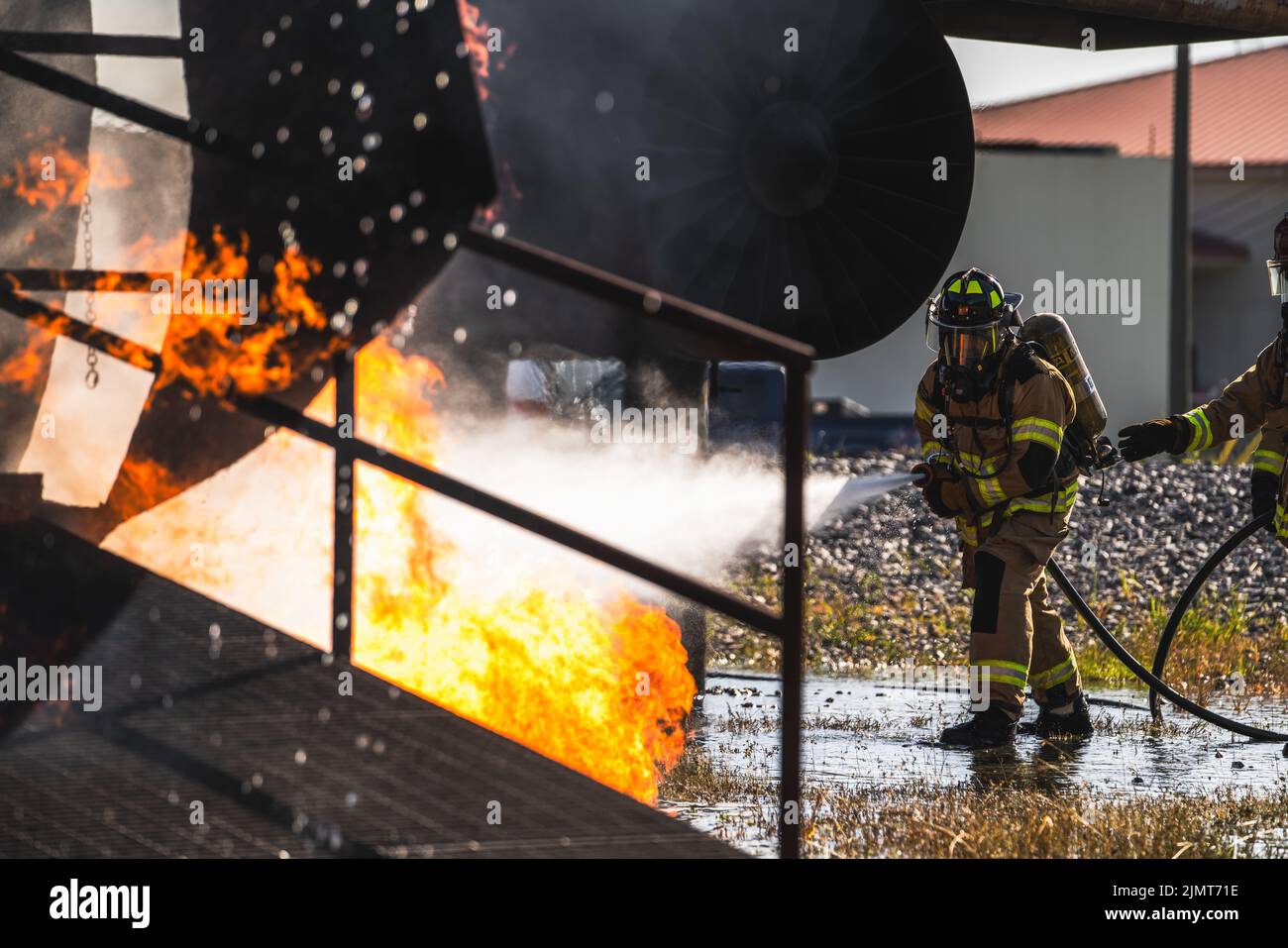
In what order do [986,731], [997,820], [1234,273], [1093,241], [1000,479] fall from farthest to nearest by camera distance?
[1234,273]
[1093,241]
[1000,479]
[986,731]
[997,820]

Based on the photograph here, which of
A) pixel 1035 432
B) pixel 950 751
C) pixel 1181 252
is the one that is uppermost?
pixel 1181 252

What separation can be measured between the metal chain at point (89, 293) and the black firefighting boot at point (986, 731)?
3.74 m

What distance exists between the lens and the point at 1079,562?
36.9ft

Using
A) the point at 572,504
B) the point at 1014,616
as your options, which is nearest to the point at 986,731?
the point at 1014,616

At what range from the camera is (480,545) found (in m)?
6.19

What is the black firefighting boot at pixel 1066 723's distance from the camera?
22.5ft

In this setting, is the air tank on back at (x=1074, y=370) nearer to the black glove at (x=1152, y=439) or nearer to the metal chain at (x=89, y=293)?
the black glove at (x=1152, y=439)

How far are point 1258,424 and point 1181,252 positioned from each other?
414 inches

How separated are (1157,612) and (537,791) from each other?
701 cm

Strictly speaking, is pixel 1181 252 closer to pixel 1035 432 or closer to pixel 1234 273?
pixel 1234 273

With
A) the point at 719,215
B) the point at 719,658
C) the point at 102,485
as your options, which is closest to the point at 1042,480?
the point at 719,215

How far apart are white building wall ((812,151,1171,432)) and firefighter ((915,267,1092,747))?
51.1ft

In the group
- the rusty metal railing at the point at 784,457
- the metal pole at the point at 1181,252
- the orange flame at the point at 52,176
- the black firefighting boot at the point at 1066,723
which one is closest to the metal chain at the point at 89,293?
the orange flame at the point at 52,176
